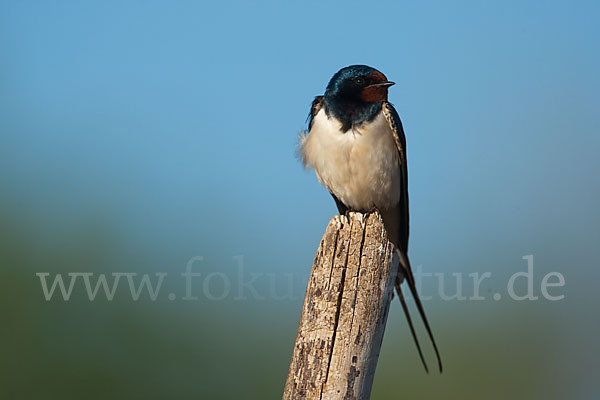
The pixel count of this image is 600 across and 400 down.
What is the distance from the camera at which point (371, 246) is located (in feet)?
7.39

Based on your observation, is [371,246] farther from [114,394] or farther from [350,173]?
[114,394]

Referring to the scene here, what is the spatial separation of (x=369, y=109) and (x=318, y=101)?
1.11 ft

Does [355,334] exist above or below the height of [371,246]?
below

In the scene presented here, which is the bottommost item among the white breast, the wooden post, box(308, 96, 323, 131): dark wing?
the wooden post

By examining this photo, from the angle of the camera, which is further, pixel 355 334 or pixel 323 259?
pixel 323 259

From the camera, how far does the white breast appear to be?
11.9 ft

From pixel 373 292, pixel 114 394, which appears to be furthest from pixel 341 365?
pixel 114 394

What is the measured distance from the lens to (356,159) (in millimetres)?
3639

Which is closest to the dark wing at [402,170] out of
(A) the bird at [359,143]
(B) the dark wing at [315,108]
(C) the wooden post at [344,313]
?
(A) the bird at [359,143]

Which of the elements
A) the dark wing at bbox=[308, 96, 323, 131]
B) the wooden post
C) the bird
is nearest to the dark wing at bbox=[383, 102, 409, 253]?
the bird

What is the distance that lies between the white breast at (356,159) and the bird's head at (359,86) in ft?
0.41

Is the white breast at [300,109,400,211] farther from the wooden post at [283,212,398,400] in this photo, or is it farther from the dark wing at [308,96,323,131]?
the wooden post at [283,212,398,400]

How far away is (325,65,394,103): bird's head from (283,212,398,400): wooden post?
1.55 m

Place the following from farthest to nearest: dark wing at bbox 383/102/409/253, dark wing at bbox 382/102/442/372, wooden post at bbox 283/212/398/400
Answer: dark wing at bbox 383/102/409/253 < dark wing at bbox 382/102/442/372 < wooden post at bbox 283/212/398/400
